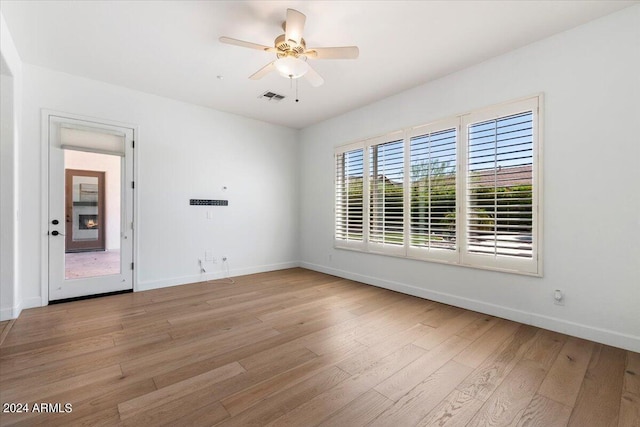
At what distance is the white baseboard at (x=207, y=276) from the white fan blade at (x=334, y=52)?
4034 millimetres

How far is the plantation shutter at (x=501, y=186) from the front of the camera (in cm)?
311

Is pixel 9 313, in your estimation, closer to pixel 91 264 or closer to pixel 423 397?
pixel 91 264

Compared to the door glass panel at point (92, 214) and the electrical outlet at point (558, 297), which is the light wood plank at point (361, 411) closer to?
the electrical outlet at point (558, 297)

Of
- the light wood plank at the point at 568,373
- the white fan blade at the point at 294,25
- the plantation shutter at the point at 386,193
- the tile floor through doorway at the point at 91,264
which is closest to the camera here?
the light wood plank at the point at 568,373

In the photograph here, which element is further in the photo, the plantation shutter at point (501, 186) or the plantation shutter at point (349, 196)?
the plantation shutter at point (349, 196)

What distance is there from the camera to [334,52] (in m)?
2.68

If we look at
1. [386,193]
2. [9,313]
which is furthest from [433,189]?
[9,313]

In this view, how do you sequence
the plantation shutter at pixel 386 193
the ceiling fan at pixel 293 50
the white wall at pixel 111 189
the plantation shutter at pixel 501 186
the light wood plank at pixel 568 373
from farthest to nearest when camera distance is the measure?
the plantation shutter at pixel 386 193, the white wall at pixel 111 189, the plantation shutter at pixel 501 186, the ceiling fan at pixel 293 50, the light wood plank at pixel 568 373

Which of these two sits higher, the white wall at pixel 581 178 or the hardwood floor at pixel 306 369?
the white wall at pixel 581 178

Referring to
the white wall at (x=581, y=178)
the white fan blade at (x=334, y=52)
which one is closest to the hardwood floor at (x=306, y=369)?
the white wall at (x=581, y=178)

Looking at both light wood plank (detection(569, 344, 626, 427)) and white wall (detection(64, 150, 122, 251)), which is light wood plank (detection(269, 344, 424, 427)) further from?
white wall (detection(64, 150, 122, 251))

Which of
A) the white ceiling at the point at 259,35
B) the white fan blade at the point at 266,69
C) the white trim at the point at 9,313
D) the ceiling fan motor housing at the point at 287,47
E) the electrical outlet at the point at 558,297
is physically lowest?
the white trim at the point at 9,313

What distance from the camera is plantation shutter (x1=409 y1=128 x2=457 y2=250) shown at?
375 cm

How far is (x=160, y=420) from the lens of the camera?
167 cm
